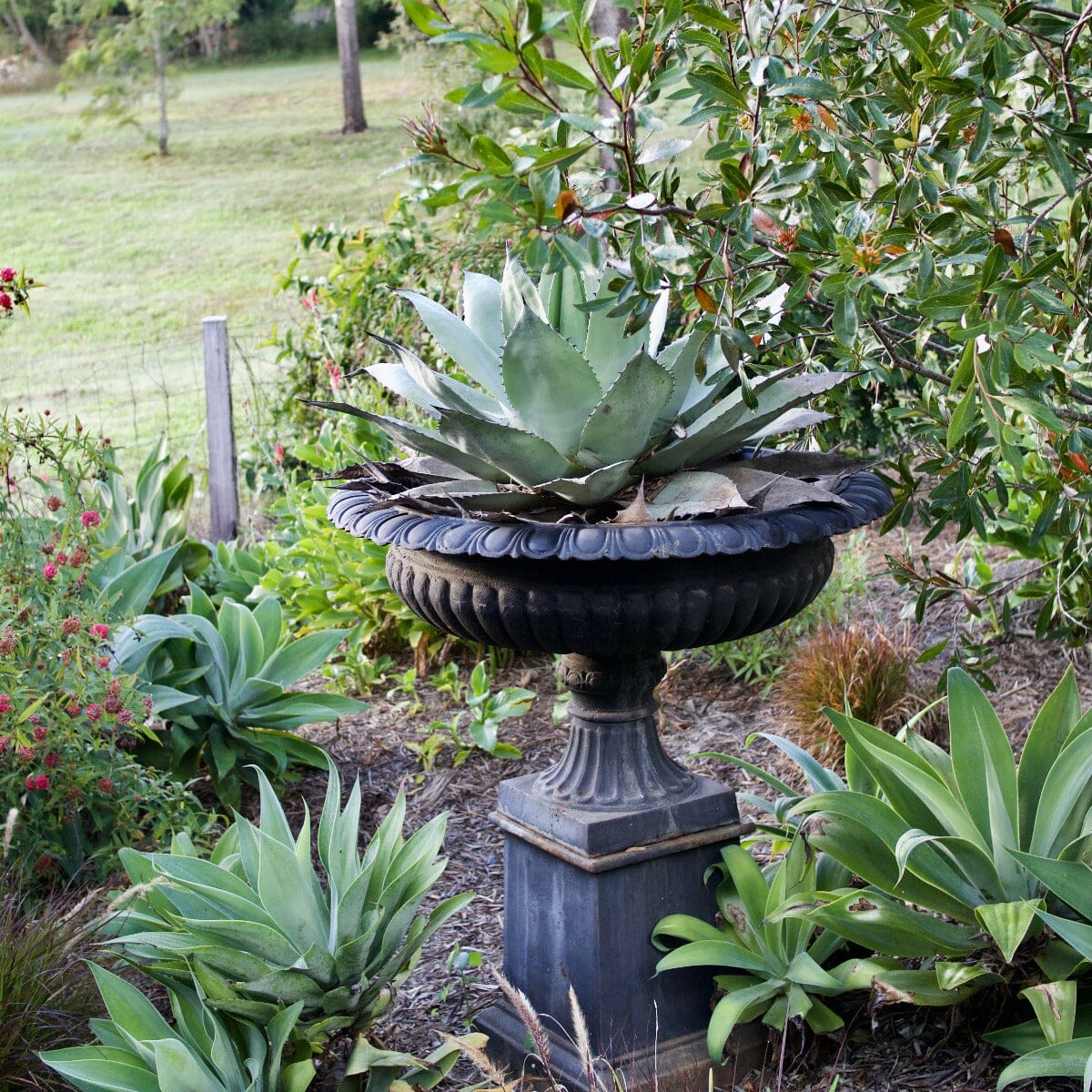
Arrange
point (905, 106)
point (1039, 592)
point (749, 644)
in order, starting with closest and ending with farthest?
point (905, 106) < point (1039, 592) < point (749, 644)

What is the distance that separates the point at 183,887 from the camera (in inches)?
96.5

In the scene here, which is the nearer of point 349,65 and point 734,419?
point 734,419

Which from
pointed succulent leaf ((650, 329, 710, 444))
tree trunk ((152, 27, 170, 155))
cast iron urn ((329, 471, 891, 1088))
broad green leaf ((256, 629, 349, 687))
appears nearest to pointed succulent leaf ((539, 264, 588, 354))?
pointed succulent leaf ((650, 329, 710, 444))

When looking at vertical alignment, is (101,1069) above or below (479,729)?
above

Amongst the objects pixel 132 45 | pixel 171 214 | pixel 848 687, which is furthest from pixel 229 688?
pixel 132 45

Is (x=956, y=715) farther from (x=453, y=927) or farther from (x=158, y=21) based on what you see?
(x=158, y=21)

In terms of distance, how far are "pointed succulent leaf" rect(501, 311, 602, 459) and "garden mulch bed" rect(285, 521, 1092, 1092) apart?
1355 mm

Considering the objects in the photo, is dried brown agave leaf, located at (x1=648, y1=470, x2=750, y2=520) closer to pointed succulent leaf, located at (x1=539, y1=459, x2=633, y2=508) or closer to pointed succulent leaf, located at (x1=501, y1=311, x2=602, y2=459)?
pointed succulent leaf, located at (x1=539, y1=459, x2=633, y2=508)

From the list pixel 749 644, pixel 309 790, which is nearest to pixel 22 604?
pixel 309 790

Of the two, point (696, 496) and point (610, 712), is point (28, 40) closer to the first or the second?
point (610, 712)

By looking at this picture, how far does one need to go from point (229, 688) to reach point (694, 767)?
1.54 meters

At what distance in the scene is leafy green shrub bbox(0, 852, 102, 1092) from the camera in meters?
2.36

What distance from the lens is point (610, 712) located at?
2.64 metres

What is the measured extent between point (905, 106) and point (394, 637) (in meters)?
3.35
